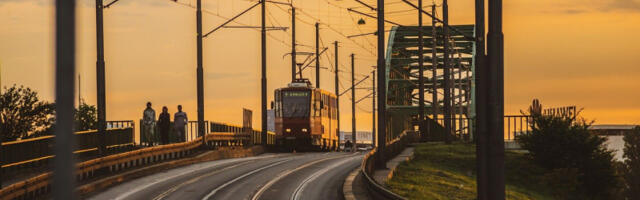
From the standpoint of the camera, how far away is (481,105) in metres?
20.3

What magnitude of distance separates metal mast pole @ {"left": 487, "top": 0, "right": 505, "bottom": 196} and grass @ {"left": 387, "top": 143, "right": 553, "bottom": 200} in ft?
38.2

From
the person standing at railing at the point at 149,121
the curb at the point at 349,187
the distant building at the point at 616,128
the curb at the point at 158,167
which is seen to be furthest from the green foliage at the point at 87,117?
the curb at the point at 349,187

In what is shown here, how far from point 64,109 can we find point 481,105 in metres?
13.0

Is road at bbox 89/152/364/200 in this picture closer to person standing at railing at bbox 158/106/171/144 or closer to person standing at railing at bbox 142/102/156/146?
person standing at railing at bbox 158/106/171/144

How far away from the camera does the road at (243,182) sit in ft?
104

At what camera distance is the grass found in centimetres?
3394

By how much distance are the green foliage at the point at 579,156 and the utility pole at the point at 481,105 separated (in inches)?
930

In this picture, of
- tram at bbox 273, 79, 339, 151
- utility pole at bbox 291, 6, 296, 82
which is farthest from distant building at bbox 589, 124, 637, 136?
tram at bbox 273, 79, 339, 151

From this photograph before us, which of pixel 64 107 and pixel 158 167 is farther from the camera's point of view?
pixel 158 167

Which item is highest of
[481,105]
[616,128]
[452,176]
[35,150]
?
[481,105]

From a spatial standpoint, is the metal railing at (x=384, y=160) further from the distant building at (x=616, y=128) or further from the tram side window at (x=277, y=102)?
the distant building at (x=616, y=128)

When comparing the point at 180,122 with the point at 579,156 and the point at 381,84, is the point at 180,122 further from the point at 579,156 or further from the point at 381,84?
the point at 579,156

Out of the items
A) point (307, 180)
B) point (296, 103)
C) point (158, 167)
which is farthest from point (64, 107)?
point (296, 103)

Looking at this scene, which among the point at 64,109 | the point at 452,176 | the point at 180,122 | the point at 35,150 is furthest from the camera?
the point at 180,122
